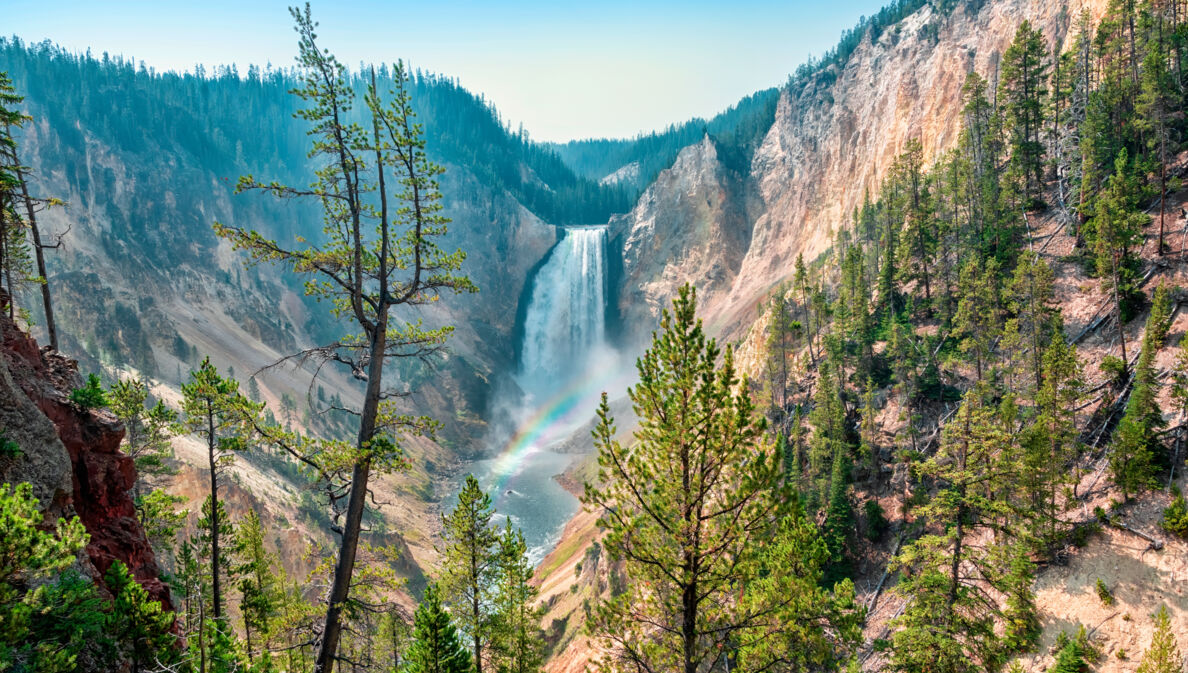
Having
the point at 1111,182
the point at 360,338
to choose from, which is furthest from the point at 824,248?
the point at 360,338

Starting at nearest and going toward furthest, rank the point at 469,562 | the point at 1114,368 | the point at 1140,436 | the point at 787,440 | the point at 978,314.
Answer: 1. the point at 469,562
2. the point at 1140,436
3. the point at 1114,368
4. the point at 978,314
5. the point at 787,440

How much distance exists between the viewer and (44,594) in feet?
29.1

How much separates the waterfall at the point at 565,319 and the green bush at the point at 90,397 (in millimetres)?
97722

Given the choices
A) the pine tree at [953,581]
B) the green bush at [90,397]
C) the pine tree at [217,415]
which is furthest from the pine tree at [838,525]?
the green bush at [90,397]

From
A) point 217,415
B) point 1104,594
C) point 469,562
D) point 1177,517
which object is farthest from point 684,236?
point 217,415

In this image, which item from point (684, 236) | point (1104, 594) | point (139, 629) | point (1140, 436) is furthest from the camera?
point (684, 236)

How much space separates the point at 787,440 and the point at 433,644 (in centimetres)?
3773

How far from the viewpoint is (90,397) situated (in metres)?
14.9

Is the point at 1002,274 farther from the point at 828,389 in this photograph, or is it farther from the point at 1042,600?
the point at 1042,600

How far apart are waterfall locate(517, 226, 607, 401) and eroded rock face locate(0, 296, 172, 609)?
97751 millimetres

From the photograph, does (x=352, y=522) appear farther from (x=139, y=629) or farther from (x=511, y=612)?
(x=511, y=612)

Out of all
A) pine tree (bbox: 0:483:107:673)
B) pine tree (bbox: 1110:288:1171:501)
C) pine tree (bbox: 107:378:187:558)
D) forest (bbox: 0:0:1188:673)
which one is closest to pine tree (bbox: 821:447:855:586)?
forest (bbox: 0:0:1188:673)

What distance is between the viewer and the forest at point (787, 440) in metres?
8.57

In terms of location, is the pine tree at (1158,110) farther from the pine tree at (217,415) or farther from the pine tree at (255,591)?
the pine tree at (255,591)
